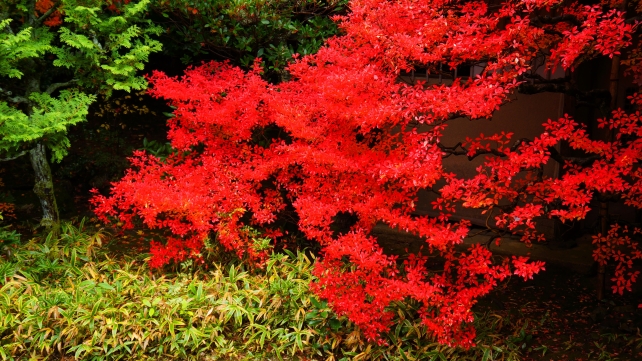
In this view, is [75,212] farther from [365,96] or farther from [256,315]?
[365,96]

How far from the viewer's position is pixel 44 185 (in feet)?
27.0

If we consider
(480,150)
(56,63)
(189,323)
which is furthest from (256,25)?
(189,323)

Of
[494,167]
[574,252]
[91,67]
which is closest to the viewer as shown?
[494,167]

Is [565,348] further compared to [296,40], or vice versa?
[296,40]

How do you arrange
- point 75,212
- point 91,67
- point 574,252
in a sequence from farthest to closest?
point 75,212
point 574,252
point 91,67

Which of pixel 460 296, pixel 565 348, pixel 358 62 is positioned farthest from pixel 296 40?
pixel 565 348

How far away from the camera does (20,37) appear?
6.95 m

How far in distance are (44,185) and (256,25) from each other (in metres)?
3.89

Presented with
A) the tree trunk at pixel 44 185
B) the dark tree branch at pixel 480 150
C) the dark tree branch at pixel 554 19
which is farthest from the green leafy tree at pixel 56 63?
the dark tree branch at pixel 554 19

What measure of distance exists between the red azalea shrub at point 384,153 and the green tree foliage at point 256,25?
629 millimetres

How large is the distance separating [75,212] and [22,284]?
282 centimetres

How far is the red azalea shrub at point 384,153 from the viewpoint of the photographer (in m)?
5.52

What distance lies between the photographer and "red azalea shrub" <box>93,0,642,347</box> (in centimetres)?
552

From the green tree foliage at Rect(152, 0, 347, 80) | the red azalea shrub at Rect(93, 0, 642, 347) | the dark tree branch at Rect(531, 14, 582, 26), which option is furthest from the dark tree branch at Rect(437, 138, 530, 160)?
the green tree foliage at Rect(152, 0, 347, 80)
